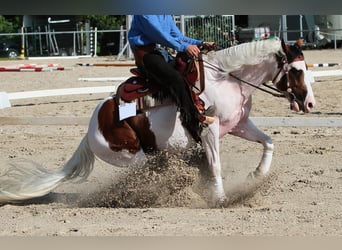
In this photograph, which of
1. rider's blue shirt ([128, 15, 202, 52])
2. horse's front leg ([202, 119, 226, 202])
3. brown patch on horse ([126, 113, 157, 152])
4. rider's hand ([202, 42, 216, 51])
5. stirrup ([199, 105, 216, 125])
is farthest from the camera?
rider's hand ([202, 42, 216, 51])

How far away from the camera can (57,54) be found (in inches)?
1287

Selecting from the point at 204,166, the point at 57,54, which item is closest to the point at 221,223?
the point at 204,166

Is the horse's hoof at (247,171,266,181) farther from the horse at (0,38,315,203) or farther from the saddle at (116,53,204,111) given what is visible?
the saddle at (116,53,204,111)

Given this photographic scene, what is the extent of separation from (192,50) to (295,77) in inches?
35.8

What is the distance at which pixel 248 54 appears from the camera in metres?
5.39

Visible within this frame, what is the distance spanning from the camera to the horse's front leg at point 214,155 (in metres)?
5.18

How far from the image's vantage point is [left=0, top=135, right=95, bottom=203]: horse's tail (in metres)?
5.52

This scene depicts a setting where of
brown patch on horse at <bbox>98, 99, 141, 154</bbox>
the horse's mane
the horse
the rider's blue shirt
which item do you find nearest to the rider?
the rider's blue shirt

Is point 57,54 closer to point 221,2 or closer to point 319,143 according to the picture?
point 319,143

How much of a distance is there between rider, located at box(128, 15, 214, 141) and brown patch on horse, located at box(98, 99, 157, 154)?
33 cm

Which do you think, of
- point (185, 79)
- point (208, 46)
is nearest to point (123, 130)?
point (185, 79)

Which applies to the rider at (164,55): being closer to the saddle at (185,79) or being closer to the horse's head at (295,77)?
the saddle at (185,79)

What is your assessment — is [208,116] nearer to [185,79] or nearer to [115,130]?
[185,79]

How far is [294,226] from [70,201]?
2.22 m
